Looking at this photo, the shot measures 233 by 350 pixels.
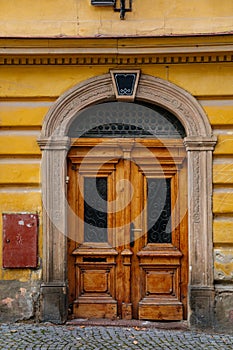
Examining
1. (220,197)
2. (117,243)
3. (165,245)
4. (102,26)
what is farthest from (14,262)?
(102,26)

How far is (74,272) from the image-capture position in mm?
6375

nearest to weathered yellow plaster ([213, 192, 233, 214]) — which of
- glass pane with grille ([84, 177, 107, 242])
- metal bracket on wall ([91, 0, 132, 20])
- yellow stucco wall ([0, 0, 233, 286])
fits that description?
yellow stucco wall ([0, 0, 233, 286])

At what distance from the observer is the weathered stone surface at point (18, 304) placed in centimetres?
612

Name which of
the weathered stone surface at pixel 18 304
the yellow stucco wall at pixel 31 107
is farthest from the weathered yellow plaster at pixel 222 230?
the weathered stone surface at pixel 18 304

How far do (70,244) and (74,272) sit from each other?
386mm

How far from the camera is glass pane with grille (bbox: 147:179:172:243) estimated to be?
6.37 metres

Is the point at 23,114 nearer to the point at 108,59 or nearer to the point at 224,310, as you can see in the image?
the point at 108,59

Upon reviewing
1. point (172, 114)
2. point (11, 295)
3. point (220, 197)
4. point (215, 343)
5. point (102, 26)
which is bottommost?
point (215, 343)

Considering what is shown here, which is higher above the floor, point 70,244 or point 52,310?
point 70,244

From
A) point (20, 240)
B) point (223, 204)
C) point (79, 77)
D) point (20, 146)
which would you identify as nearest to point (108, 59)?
point (79, 77)

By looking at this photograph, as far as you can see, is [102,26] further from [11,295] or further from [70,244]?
[11,295]

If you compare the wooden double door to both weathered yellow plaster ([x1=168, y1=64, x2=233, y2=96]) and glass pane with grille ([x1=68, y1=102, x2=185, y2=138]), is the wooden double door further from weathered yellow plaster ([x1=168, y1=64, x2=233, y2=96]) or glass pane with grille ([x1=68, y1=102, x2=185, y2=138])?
weathered yellow plaster ([x1=168, y1=64, x2=233, y2=96])

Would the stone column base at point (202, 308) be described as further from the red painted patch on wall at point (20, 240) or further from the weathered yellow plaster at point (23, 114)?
the weathered yellow plaster at point (23, 114)

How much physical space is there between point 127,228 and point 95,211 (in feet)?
1.62
